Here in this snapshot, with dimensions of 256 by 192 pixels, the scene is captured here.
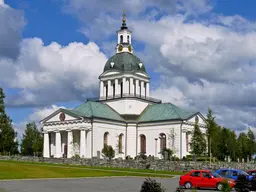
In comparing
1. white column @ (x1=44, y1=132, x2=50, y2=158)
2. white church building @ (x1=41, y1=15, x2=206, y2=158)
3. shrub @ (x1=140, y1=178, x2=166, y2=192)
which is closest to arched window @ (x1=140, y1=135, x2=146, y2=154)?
white church building @ (x1=41, y1=15, x2=206, y2=158)

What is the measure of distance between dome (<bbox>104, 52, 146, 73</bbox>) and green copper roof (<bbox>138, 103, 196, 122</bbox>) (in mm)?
8410

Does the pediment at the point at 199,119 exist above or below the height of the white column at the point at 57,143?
above

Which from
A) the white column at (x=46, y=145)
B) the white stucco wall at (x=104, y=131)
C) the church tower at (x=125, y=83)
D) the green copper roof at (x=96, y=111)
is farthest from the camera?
the church tower at (x=125, y=83)

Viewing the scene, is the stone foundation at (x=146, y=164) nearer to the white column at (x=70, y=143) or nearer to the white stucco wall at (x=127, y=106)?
the white column at (x=70, y=143)

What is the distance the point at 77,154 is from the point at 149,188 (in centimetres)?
5873

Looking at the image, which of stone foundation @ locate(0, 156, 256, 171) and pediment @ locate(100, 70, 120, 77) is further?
pediment @ locate(100, 70, 120, 77)

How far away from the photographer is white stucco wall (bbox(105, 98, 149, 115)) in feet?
277

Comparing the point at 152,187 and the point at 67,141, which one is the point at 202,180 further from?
the point at 67,141

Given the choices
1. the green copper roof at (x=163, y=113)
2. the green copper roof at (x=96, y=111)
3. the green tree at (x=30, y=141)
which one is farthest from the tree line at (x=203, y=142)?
the green copper roof at (x=96, y=111)

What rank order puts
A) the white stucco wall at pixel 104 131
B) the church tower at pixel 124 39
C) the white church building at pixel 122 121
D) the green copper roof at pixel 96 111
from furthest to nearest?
the church tower at pixel 124 39, the green copper roof at pixel 96 111, the white stucco wall at pixel 104 131, the white church building at pixel 122 121

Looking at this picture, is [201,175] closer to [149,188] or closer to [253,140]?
[149,188]

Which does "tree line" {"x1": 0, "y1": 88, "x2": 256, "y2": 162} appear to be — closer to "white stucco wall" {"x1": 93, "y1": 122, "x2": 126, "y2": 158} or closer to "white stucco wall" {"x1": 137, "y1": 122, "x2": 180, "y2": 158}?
"white stucco wall" {"x1": 137, "y1": 122, "x2": 180, "y2": 158}

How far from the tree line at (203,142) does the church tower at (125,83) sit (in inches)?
567

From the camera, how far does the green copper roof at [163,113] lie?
7875cm
